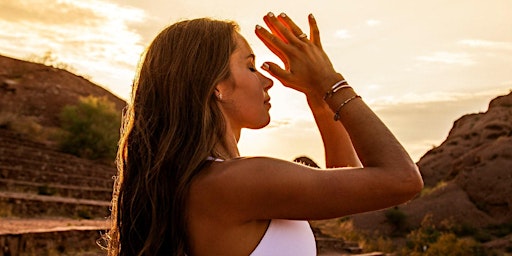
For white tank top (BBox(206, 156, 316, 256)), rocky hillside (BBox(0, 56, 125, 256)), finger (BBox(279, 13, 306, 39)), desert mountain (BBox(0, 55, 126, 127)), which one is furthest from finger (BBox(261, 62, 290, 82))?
desert mountain (BBox(0, 55, 126, 127))

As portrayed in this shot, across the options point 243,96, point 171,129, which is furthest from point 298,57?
point 171,129

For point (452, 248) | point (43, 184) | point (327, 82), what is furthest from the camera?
point (452, 248)

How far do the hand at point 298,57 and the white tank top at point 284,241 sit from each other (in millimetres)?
383

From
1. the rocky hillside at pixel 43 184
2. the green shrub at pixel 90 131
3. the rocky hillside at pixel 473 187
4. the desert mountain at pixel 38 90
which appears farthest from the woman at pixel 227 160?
the desert mountain at pixel 38 90

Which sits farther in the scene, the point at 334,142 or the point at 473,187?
the point at 473,187

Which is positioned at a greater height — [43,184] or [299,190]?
[43,184]

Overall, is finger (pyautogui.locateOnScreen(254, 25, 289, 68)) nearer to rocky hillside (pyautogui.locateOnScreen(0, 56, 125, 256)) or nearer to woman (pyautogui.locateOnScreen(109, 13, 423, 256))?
woman (pyautogui.locateOnScreen(109, 13, 423, 256))

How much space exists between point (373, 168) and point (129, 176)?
2.27 ft

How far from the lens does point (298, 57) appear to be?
6.18ft

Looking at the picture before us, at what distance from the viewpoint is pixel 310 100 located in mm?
2139

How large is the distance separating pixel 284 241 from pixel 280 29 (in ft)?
1.88

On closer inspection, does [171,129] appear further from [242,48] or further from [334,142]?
[334,142]

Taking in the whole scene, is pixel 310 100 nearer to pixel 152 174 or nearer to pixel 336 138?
pixel 336 138

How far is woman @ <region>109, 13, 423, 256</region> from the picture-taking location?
1.68 m
